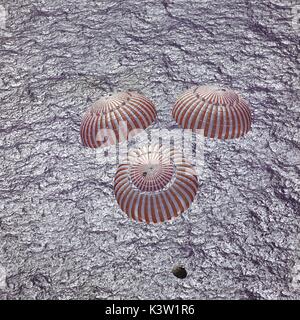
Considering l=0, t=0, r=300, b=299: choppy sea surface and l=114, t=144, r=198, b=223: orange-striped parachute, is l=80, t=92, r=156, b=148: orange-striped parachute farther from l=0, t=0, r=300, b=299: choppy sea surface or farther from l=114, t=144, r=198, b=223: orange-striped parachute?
l=114, t=144, r=198, b=223: orange-striped parachute

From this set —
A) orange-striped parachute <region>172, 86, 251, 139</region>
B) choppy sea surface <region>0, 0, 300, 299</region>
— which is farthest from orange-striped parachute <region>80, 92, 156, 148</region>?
orange-striped parachute <region>172, 86, 251, 139</region>

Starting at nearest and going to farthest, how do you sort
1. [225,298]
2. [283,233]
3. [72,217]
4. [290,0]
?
Answer: [225,298]
[283,233]
[72,217]
[290,0]

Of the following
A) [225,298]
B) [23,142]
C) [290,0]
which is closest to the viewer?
[225,298]

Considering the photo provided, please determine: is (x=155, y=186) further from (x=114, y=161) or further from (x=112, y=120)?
(x=112, y=120)

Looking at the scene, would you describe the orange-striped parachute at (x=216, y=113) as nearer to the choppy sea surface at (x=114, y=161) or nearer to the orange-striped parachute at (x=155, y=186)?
the choppy sea surface at (x=114, y=161)

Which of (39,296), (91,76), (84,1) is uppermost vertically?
(84,1)
